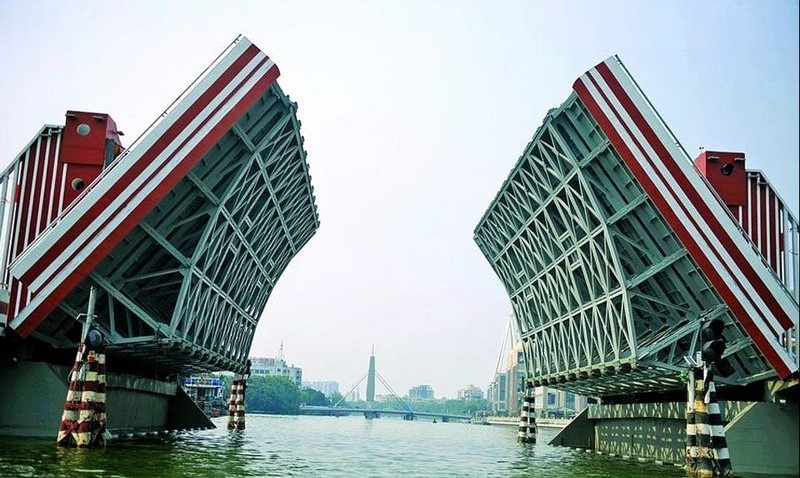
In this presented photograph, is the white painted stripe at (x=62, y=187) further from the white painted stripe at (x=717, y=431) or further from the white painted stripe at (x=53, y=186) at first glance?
the white painted stripe at (x=717, y=431)

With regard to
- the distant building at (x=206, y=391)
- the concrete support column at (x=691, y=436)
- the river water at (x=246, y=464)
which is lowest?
the river water at (x=246, y=464)

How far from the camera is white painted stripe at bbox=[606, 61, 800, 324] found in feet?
106

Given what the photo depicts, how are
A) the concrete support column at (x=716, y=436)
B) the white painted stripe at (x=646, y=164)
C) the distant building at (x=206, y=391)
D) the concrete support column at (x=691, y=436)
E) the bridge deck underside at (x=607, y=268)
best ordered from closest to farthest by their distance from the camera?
the concrete support column at (x=716, y=436)
the concrete support column at (x=691, y=436)
the white painted stripe at (x=646, y=164)
the bridge deck underside at (x=607, y=268)
the distant building at (x=206, y=391)

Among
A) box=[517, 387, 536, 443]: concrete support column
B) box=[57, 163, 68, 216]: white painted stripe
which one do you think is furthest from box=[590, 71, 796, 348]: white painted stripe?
box=[517, 387, 536, 443]: concrete support column

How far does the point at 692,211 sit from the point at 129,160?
21.0 m

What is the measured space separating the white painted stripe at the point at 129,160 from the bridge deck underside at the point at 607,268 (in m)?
13.9

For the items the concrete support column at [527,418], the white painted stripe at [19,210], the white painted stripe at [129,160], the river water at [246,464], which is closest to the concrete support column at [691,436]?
the river water at [246,464]

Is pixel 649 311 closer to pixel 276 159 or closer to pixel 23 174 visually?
pixel 276 159

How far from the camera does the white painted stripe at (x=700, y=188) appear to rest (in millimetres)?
32281

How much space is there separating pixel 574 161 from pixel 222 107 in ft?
48.8

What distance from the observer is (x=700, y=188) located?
3281 cm

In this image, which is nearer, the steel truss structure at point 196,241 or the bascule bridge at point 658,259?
the bascule bridge at point 658,259

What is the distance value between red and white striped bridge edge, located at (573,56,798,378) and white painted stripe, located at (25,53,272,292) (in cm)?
1344

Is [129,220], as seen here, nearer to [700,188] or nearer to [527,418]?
[700,188]
